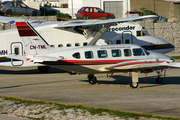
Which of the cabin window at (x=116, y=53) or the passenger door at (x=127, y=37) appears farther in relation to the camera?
the passenger door at (x=127, y=37)

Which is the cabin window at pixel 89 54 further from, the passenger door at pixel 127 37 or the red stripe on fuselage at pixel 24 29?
the passenger door at pixel 127 37

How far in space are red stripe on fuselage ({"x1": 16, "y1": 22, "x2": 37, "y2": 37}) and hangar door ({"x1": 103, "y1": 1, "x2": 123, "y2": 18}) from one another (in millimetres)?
40618

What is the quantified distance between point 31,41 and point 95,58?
167 inches

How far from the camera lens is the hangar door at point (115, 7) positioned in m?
57.0

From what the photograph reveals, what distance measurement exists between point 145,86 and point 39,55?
22.4 feet

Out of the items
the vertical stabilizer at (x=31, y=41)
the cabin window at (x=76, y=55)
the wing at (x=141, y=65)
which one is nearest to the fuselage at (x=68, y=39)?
the vertical stabilizer at (x=31, y=41)

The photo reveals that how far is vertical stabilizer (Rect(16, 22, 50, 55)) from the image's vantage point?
58.6 feet

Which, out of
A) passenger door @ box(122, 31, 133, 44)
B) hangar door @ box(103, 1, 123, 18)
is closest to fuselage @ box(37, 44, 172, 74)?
passenger door @ box(122, 31, 133, 44)

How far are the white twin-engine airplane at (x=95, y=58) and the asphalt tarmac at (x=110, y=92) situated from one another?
120cm

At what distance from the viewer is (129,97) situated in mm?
14055

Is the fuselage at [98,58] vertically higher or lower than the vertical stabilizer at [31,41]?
lower

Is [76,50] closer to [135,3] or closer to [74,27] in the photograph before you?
[74,27]

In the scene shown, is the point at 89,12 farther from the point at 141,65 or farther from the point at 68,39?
the point at 141,65

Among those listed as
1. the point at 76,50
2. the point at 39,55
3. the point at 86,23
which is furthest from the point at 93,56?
the point at 86,23
